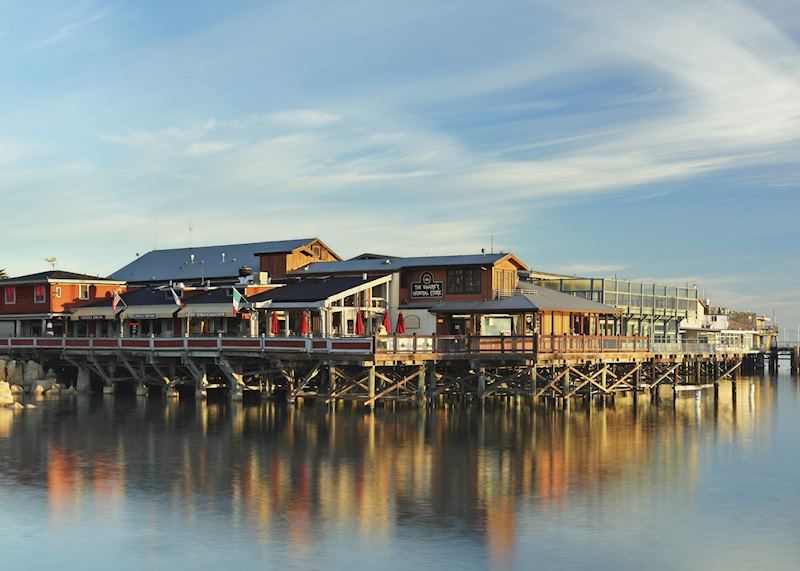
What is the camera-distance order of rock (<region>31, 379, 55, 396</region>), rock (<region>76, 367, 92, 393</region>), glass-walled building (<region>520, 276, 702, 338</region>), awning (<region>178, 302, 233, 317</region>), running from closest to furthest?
awning (<region>178, 302, 233, 317</region>) → rock (<region>31, 379, 55, 396</region>) → rock (<region>76, 367, 92, 393</region>) → glass-walled building (<region>520, 276, 702, 338</region>)

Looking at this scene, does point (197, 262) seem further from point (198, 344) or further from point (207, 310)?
point (198, 344)

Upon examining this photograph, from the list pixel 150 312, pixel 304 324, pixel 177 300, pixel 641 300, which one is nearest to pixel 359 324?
pixel 304 324

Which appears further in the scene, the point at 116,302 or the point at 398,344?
the point at 116,302

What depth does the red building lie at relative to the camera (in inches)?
2645

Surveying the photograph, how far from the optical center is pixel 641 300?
324 ft

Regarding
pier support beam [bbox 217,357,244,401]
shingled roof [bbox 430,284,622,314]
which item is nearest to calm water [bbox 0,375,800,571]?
pier support beam [bbox 217,357,244,401]

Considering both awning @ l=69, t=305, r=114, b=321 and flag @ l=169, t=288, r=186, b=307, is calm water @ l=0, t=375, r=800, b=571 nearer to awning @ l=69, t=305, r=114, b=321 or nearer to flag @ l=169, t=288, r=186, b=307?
flag @ l=169, t=288, r=186, b=307

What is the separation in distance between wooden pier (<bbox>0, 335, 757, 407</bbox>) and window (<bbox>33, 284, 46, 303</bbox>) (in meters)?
3.90

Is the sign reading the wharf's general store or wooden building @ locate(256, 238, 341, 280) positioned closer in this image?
the sign reading the wharf's general store

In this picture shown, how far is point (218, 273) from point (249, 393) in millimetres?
14855

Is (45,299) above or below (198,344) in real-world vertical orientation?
above

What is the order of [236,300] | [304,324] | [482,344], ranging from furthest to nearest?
[304,324], [236,300], [482,344]

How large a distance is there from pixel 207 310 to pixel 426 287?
1353cm

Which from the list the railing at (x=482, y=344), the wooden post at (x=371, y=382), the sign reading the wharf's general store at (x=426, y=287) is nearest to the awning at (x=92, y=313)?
the sign reading the wharf's general store at (x=426, y=287)
